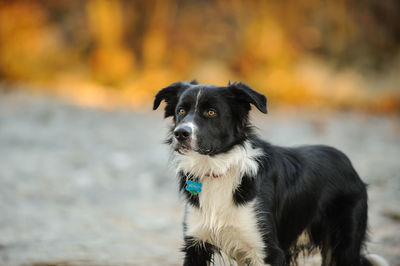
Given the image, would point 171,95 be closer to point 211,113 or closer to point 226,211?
point 211,113

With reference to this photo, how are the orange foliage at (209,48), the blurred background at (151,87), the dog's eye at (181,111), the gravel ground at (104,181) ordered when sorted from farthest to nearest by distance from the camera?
the orange foliage at (209,48) < the blurred background at (151,87) < the gravel ground at (104,181) < the dog's eye at (181,111)

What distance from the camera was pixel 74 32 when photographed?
65.1 ft

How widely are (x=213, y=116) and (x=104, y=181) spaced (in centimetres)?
502

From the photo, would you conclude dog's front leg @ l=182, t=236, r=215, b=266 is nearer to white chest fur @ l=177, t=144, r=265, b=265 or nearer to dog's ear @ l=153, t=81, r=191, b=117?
white chest fur @ l=177, t=144, r=265, b=265

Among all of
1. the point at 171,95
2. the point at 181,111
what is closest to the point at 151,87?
the point at 171,95

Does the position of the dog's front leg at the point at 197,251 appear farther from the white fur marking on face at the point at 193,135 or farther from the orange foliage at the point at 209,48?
the orange foliage at the point at 209,48

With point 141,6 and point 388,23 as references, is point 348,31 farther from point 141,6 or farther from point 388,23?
point 141,6

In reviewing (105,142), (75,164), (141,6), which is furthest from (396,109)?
(75,164)

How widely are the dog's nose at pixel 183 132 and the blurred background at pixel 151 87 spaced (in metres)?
2.85

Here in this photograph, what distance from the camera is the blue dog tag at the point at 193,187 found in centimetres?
330

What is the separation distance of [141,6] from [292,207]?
61.0 feet

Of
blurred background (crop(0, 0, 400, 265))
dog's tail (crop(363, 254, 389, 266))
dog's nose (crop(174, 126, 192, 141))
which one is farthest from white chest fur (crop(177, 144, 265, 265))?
blurred background (crop(0, 0, 400, 265))

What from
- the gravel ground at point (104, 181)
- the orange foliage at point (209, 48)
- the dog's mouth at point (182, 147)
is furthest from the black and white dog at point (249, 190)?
the orange foliage at point (209, 48)

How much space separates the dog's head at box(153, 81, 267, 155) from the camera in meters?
3.24
